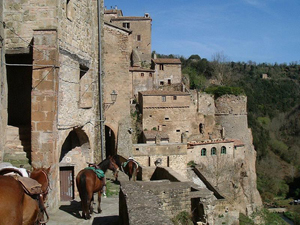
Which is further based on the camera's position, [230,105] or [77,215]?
[230,105]

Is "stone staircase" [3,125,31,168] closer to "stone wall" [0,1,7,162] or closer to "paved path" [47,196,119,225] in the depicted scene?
"stone wall" [0,1,7,162]

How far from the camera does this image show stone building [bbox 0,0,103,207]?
8930 mm

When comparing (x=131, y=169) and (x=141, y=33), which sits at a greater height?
(x=141, y=33)

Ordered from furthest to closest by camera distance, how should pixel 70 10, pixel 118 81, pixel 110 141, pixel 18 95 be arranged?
pixel 110 141 → pixel 118 81 → pixel 18 95 → pixel 70 10

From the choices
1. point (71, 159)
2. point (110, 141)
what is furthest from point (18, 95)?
point (110, 141)

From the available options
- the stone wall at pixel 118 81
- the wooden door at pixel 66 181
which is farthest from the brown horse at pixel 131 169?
the stone wall at pixel 118 81

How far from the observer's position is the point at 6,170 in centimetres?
546

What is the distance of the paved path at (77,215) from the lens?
8.73 m

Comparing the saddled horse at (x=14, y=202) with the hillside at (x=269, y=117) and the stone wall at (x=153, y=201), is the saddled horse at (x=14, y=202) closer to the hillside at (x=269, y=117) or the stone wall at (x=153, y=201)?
the stone wall at (x=153, y=201)

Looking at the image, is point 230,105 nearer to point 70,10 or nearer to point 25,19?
point 70,10

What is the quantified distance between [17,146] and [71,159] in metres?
3.25

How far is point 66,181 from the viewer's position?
1227cm

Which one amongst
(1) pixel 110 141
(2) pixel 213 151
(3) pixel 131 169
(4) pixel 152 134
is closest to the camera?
(3) pixel 131 169

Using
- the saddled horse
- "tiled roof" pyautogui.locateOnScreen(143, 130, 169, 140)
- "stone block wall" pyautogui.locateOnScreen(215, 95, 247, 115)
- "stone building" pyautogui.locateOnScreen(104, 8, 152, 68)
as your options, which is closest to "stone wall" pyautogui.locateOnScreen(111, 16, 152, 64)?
"stone building" pyautogui.locateOnScreen(104, 8, 152, 68)
